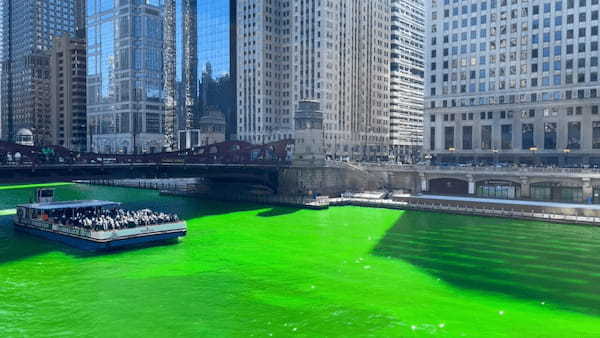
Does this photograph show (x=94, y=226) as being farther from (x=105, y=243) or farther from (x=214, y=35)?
(x=214, y=35)

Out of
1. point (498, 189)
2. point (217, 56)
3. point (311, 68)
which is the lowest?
point (498, 189)

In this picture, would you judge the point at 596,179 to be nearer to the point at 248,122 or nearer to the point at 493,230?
the point at 493,230

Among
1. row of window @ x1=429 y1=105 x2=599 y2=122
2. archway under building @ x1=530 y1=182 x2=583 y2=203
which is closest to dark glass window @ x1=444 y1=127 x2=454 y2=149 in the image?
row of window @ x1=429 y1=105 x2=599 y2=122

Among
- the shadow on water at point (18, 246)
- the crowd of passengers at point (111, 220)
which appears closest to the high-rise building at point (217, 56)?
the crowd of passengers at point (111, 220)

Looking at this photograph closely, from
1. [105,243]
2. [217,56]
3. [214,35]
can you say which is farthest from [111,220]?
[214,35]

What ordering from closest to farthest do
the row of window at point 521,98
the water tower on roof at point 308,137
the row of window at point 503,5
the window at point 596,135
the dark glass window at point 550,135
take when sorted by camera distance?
the window at point 596,135 < the water tower on roof at point 308,137 < the row of window at point 521,98 < the dark glass window at point 550,135 < the row of window at point 503,5

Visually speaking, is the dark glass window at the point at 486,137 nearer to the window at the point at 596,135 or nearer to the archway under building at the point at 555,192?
the window at the point at 596,135

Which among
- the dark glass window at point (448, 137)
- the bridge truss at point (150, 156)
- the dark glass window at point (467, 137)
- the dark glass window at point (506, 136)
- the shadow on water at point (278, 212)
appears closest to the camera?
the bridge truss at point (150, 156)
